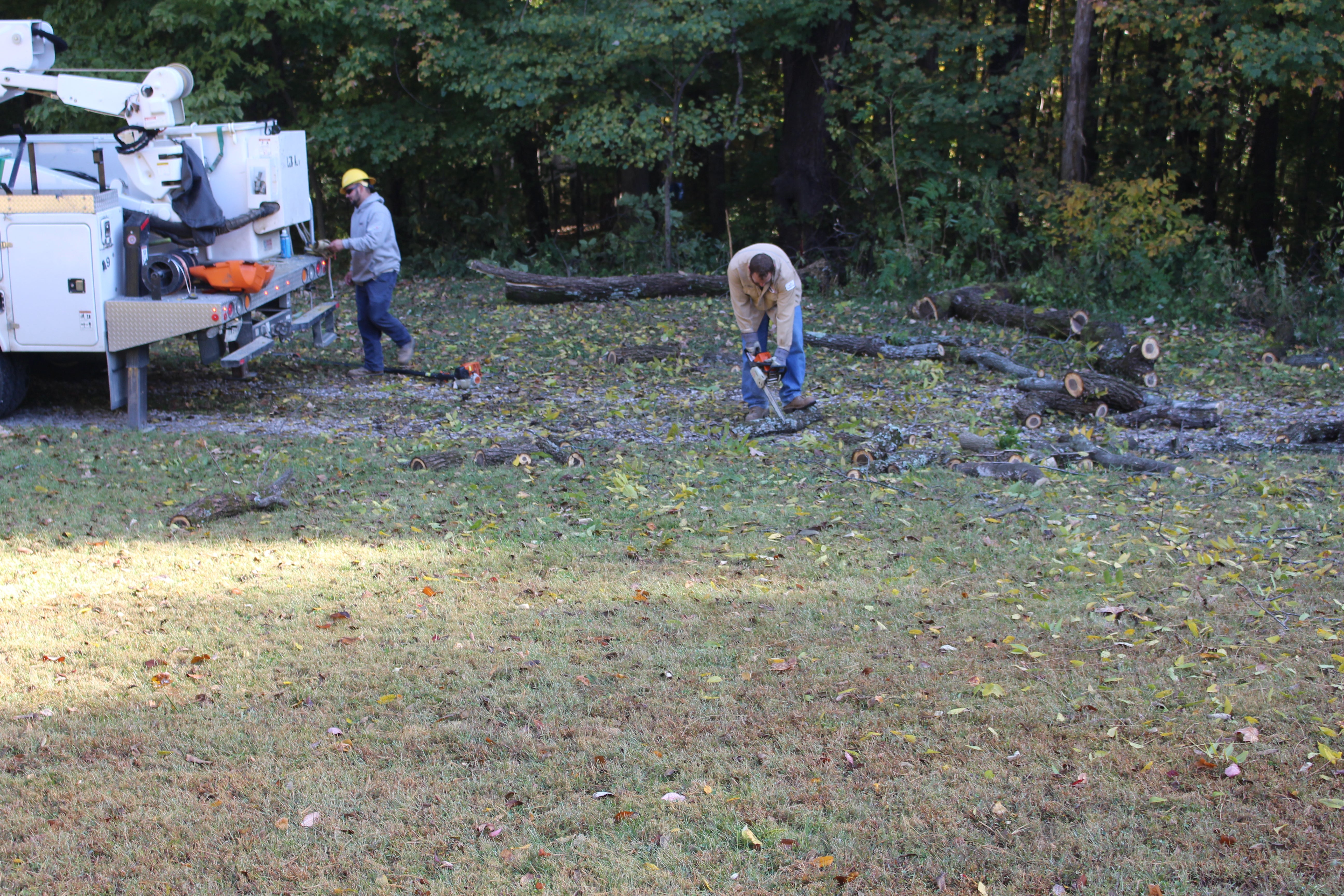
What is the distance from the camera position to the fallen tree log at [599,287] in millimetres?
15211

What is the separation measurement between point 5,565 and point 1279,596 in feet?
20.6

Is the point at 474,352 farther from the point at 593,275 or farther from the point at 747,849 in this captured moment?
the point at 747,849

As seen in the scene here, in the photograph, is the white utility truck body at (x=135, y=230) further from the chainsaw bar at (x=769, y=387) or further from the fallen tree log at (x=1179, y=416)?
the fallen tree log at (x=1179, y=416)

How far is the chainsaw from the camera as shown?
850 cm

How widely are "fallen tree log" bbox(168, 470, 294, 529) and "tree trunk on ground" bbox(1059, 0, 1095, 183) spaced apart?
42.7ft

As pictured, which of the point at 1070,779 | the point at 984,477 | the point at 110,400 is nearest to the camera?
the point at 1070,779

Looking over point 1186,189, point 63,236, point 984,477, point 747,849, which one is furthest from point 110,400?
point 1186,189

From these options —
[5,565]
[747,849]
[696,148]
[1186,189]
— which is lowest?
[747,849]

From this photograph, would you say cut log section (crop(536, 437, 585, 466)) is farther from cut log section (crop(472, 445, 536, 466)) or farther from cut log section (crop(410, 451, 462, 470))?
cut log section (crop(410, 451, 462, 470))

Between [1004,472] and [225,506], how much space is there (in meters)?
5.02

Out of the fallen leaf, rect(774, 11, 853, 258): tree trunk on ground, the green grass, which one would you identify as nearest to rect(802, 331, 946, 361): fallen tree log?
the green grass

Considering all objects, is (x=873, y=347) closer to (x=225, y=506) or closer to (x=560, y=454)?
(x=560, y=454)

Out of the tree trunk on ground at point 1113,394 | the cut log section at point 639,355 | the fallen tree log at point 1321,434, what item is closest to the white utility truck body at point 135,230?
the cut log section at point 639,355

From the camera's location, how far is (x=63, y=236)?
27.2ft
